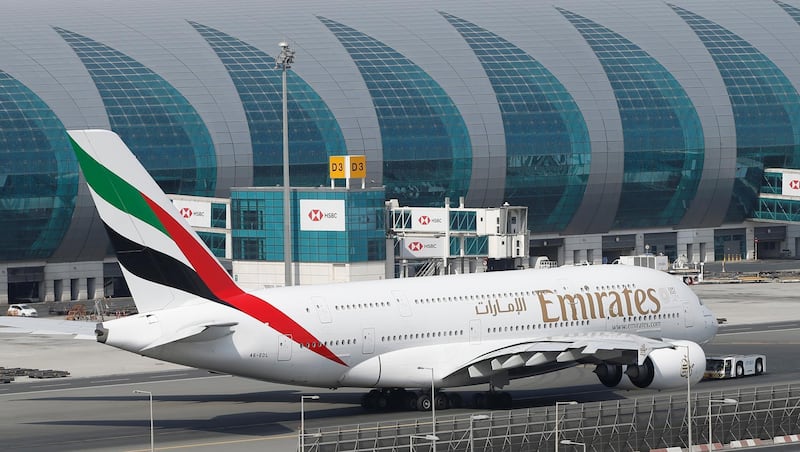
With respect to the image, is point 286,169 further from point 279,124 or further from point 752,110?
point 752,110

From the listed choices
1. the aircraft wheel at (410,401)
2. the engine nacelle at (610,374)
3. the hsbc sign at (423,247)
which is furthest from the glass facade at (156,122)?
the aircraft wheel at (410,401)

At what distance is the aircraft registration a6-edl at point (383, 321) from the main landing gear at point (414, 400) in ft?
0.25

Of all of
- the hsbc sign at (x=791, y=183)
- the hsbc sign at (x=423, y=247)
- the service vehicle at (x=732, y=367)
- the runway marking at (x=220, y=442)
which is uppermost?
the hsbc sign at (x=791, y=183)

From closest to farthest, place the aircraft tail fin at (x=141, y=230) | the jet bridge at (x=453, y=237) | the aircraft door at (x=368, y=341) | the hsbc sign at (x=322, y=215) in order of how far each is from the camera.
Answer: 1. the aircraft tail fin at (x=141, y=230)
2. the aircraft door at (x=368, y=341)
3. the hsbc sign at (x=322, y=215)
4. the jet bridge at (x=453, y=237)

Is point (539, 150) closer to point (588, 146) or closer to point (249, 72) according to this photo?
point (588, 146)

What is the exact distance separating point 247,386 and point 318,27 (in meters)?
83.9

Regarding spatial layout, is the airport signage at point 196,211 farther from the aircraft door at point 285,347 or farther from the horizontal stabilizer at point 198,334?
the horizontal stabilizer at point 198,334

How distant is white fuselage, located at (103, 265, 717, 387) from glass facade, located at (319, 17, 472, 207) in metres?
74.7

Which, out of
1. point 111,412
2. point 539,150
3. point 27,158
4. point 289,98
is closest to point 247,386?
point 111,412

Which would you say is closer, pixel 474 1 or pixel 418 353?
pixel 418 353

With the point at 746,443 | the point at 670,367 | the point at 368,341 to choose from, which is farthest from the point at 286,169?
the point at 746,443

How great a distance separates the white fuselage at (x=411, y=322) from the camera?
225 feet

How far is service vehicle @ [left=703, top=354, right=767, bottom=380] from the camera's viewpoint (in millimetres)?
87750

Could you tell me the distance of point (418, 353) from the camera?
74.2 metres
